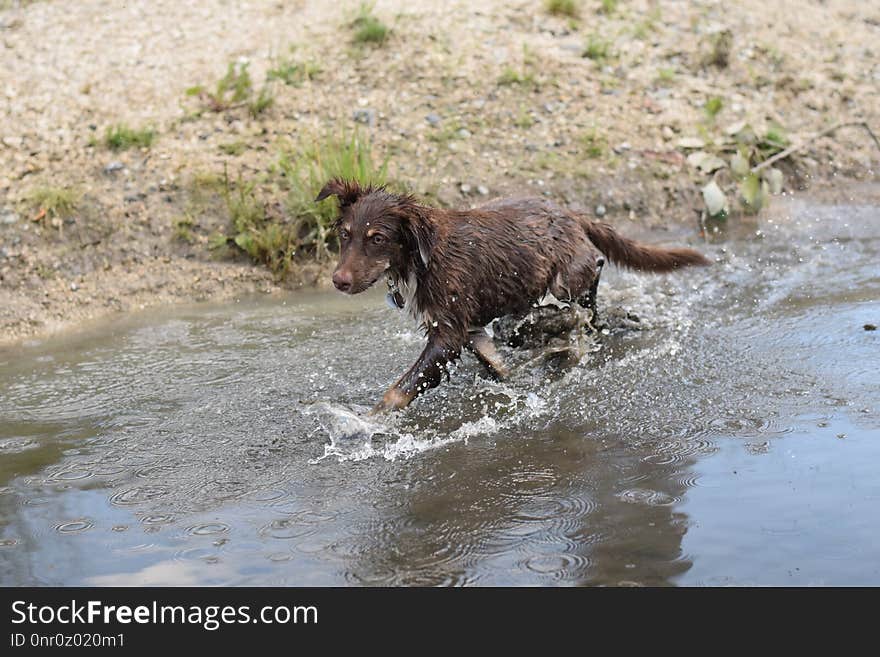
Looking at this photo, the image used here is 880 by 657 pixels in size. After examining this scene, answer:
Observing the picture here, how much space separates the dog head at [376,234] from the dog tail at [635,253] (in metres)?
1.66

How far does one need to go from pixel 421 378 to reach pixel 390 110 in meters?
5.24

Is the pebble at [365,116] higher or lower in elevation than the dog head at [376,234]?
lower

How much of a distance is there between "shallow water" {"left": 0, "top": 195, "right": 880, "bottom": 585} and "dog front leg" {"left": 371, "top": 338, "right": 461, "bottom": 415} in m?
0.13

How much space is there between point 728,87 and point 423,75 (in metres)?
3.58

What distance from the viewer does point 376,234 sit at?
569cm

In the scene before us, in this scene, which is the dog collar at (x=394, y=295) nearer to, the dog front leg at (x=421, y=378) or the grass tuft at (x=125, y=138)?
the dog front leg at (x=421, y=378)

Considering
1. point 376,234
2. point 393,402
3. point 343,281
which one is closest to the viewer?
point 343,281

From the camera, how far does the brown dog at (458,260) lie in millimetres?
5723

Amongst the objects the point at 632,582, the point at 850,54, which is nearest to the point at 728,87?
the point at 850,54

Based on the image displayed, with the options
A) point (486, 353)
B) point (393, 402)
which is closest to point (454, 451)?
point (393, 402)

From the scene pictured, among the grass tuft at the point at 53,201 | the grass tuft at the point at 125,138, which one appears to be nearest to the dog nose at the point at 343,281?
the grass tuft at the point at 53,201

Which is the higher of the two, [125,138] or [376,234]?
[376,234]

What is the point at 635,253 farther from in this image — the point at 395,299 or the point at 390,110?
the point at 390,110

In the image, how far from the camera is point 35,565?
4.43 metres
